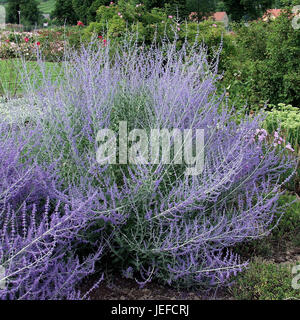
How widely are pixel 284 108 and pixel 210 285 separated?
438 cm

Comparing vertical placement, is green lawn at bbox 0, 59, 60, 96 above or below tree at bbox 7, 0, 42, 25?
below

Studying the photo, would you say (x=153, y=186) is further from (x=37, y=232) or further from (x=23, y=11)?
(x=23, y=11)

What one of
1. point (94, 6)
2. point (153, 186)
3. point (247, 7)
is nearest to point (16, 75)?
point (153, 186)

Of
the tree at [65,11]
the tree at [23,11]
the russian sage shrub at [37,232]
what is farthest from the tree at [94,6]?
the russian sage shrub at [37,232]

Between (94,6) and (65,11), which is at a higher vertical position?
(94,6)

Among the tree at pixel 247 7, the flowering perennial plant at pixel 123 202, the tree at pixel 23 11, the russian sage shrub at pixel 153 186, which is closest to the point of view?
the flowering perennial plant at pixel 123 202

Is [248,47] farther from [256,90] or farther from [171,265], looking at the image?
[171,265]

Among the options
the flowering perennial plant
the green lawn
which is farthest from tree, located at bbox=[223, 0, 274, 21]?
the flowering perennial plant

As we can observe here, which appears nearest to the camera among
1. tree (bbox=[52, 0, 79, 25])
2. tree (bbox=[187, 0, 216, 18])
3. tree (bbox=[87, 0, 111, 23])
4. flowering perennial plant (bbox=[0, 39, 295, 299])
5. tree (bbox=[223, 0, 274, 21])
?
flowering perennial plant (bbox=[0, 39, 295, 299])

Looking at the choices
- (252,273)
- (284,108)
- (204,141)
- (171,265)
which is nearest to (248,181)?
(204,141)

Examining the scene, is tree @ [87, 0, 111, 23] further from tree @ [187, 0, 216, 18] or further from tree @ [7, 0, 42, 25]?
tree @ [187, 0, 216, 18]

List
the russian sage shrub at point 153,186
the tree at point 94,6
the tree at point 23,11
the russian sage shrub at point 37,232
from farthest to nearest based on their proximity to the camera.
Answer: the tree at point 23,11
the tree at point 94,6
the russian sage shrub at point 153,186
the russian sage shrub at point 37,232

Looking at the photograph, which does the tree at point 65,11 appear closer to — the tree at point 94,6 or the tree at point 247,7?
the tree at point 94,6

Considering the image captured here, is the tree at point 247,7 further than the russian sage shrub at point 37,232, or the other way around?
the tree at point 247,7
